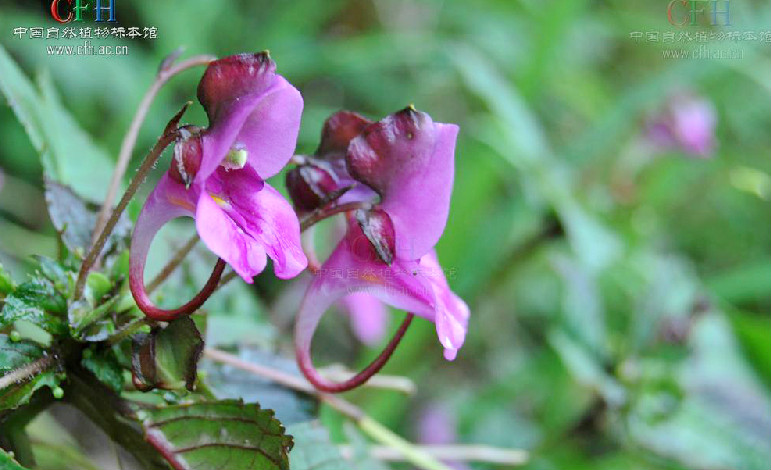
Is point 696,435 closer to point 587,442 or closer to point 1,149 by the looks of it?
point 587,442

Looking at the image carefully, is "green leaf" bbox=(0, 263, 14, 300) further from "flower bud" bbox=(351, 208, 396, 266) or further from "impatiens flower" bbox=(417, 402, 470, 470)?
"impatiens flower" bbox=(417, 402, 470, 470)

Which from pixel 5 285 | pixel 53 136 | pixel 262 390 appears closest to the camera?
pixel 5 285

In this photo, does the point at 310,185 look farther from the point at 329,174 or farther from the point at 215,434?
the point at 215,434

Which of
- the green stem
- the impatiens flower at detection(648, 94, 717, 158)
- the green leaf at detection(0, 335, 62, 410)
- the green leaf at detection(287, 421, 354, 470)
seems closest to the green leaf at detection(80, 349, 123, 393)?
the green leaf at detection(0, 335, 62, 410)

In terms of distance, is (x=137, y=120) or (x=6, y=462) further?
(x=137, y=120)

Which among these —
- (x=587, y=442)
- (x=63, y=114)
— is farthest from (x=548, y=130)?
(x=63, y=114)

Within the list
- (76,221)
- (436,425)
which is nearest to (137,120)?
(76,221)

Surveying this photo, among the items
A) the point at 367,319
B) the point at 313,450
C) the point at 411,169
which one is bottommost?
the point at 367,319
